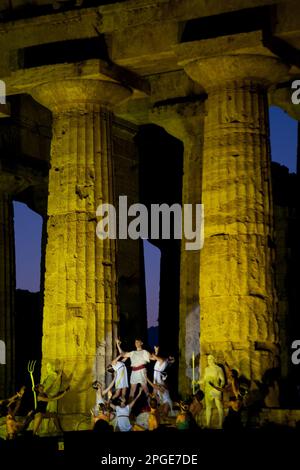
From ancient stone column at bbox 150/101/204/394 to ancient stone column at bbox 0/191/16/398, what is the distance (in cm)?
699

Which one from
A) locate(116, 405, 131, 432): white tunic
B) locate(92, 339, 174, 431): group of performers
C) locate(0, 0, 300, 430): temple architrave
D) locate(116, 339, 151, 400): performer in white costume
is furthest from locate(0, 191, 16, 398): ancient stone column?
locate(116, 405, 131, 432): white tunic

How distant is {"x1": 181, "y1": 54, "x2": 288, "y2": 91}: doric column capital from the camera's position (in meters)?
35.2

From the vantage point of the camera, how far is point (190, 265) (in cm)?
4119

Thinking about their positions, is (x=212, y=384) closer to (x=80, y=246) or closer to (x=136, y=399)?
(x=136, y=399)

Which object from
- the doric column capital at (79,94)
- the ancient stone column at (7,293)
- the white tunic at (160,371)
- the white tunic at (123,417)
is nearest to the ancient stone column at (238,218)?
the white tunic at (160,371)

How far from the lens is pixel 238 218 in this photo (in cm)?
3538

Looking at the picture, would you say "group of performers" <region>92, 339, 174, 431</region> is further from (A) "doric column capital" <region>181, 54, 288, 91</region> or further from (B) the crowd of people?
(A) "doric column capital" <region>181, 54, 288, 91</region>

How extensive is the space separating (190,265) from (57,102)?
6.21 meters

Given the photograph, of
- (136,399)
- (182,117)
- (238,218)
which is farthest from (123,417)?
(182,117)

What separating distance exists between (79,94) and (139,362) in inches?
269

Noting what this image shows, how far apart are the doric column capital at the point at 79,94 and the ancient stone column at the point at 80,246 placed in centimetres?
2
